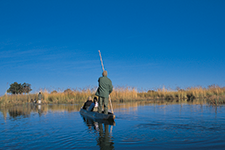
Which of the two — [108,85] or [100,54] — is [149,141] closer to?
[108,85]

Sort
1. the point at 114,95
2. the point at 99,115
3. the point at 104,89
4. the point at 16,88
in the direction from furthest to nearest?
the point at 16,88 → the point at 114,95 → the point at 104,89 → the point at 99,115

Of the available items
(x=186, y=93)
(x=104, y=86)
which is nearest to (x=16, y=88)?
(x=186, y=93)

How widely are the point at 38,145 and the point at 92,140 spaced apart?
1.48 meters

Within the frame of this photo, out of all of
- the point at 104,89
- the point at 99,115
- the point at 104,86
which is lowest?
the point at 99,115

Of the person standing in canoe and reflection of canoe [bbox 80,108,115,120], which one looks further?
the person standing in canoe

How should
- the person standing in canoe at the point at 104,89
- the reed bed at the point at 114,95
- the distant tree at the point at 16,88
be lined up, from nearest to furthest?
the person standing in canoe at the point at 104,89 < the reed bed at the point at 114,95 < the distant tree at the point at 16,88

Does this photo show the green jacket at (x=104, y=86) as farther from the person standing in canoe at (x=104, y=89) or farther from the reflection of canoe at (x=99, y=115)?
the reflection of canoe at (x=99, y=115)

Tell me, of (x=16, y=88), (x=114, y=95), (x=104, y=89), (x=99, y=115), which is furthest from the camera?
(x=16, y=88)

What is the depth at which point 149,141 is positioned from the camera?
5672 millimetres

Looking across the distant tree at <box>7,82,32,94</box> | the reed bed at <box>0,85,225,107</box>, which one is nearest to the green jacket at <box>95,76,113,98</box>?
the reed bed at <box>0,85,225,107</box>

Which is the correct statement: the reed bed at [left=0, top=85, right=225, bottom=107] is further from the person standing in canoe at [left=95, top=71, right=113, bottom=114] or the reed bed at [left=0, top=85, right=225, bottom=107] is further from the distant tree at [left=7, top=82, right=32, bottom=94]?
the distant tree at [left=7, top=82, right=32, bottom=94]

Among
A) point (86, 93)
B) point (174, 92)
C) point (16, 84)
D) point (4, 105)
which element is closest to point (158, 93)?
point (174, 92)

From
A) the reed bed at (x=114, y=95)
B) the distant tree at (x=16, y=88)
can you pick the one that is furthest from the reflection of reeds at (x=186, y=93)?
the distant tree at (x=16, y=88)

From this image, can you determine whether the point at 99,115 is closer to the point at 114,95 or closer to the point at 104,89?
the point at 104,89
